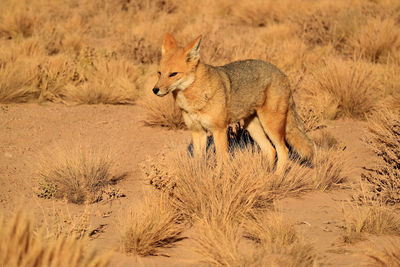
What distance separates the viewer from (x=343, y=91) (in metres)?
8.70

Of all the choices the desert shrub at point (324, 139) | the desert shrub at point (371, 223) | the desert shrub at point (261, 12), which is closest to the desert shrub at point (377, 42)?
the desert shrub at point (324, 139)

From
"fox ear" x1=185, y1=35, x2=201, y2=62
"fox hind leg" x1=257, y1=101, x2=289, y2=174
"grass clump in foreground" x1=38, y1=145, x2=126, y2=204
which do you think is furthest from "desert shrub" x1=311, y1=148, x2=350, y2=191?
"grass clump in foreground" x1=38, y1=145, x2=126, y2=204

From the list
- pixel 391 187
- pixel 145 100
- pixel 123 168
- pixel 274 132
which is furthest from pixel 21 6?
pixel 391 187

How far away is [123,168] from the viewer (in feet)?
20.8

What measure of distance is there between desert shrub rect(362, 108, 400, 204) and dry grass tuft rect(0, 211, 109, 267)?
3102 mm

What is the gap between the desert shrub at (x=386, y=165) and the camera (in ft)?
16.7

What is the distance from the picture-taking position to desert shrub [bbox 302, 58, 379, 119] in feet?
27.9

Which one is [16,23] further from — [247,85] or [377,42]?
[247,85]

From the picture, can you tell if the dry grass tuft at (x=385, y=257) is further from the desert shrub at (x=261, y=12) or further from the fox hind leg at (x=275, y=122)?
the desert shrub at (x=261, y=12)

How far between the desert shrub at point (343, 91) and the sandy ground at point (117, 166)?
0.32m

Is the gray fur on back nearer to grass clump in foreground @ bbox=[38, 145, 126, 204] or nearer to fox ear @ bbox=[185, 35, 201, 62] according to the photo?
fox ear @ bbox=[185, 35, 201, 62]

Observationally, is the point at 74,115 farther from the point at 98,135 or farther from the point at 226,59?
the point at 226,59

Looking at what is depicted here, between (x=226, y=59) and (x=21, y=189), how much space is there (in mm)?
5655

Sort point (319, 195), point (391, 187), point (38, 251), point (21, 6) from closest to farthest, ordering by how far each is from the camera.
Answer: point (38, 251) < point (391, 187) < point (319, 195) < point (21, 6)
